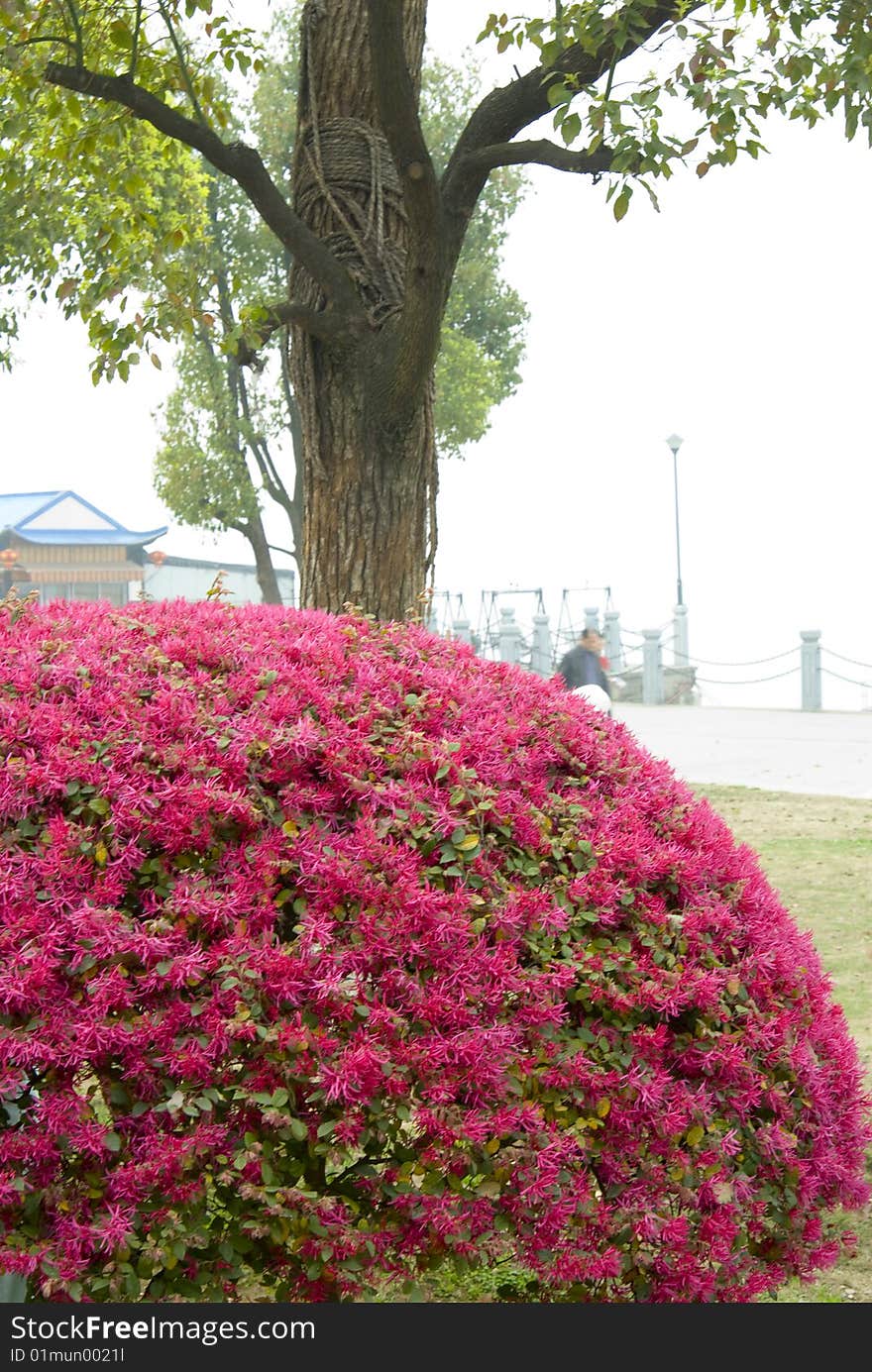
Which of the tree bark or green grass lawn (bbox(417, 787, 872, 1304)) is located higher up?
the tree bark

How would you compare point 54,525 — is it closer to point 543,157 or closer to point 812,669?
point 812,669

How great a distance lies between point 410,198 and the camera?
475 cm

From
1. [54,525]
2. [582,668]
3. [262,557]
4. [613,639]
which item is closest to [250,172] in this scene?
[582,668]

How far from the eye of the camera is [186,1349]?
7.66 ft

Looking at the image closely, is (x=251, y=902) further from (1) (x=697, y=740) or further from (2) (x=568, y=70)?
(1) (x=697, y=740)

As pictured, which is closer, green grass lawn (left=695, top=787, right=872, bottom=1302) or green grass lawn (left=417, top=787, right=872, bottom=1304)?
green grass lawn (left=417, top=787, right=872, bottom=1304)

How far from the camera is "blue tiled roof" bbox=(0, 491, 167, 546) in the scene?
40.8 meters

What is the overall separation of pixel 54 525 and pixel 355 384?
125 ft

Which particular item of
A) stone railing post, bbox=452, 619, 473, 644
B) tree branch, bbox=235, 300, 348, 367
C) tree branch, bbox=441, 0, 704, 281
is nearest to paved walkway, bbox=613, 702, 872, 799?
tree branch, bbox=235, 300, 348, 367

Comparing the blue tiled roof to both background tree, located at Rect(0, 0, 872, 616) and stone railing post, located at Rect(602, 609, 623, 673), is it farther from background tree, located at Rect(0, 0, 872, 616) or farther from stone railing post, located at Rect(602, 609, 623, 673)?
background tree, located at Rect(0, 0, 872, 616)

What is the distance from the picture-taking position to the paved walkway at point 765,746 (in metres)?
15.1

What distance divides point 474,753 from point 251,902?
0.62 m

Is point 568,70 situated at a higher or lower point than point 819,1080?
higher

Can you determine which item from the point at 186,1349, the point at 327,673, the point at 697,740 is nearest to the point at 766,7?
the point at 327,673
